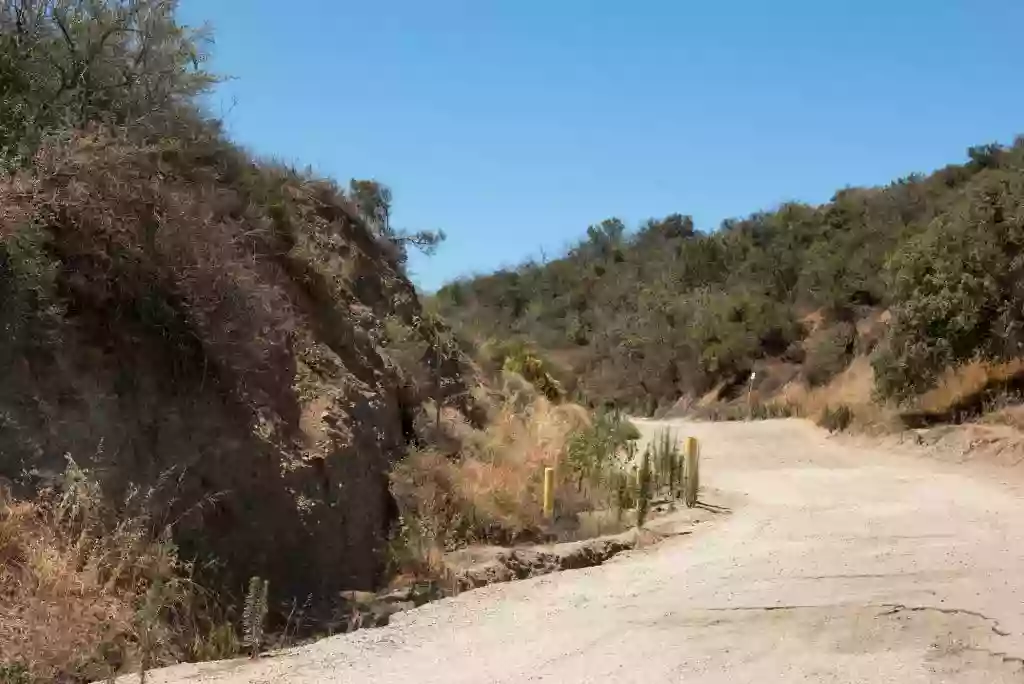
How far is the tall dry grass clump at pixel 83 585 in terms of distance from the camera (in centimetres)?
Answer: 589

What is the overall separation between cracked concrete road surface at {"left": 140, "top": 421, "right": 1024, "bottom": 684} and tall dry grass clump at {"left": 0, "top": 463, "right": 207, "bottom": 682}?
41cm

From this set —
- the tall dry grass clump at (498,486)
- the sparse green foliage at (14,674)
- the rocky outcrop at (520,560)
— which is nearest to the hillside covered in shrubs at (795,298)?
the tall dry grass clump at (498,486)

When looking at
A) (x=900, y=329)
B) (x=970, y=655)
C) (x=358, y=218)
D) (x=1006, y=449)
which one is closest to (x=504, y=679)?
(x=970, y=655)

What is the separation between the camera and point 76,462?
23.9 ft

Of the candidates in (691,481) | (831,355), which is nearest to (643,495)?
(691,481)

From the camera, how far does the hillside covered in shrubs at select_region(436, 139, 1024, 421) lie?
21.3 metres

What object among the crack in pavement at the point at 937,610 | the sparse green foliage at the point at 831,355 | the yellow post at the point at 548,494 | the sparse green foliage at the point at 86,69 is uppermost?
the sparse green foliage at the point at 86,69

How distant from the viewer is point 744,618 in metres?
7.77

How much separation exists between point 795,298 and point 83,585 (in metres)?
44.0

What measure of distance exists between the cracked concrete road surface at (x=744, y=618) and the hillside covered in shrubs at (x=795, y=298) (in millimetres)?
9789

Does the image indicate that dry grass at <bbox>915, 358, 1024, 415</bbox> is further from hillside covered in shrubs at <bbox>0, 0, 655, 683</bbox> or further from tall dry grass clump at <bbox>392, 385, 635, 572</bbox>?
hillside covered in shrubs at <bbox>0, 0, 655, 683</bbox>

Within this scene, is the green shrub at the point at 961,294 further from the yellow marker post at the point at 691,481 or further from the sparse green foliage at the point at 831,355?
the sparse green foliage at the point at 831,355

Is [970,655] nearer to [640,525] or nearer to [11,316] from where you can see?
[640,525]

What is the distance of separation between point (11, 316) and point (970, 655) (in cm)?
759
